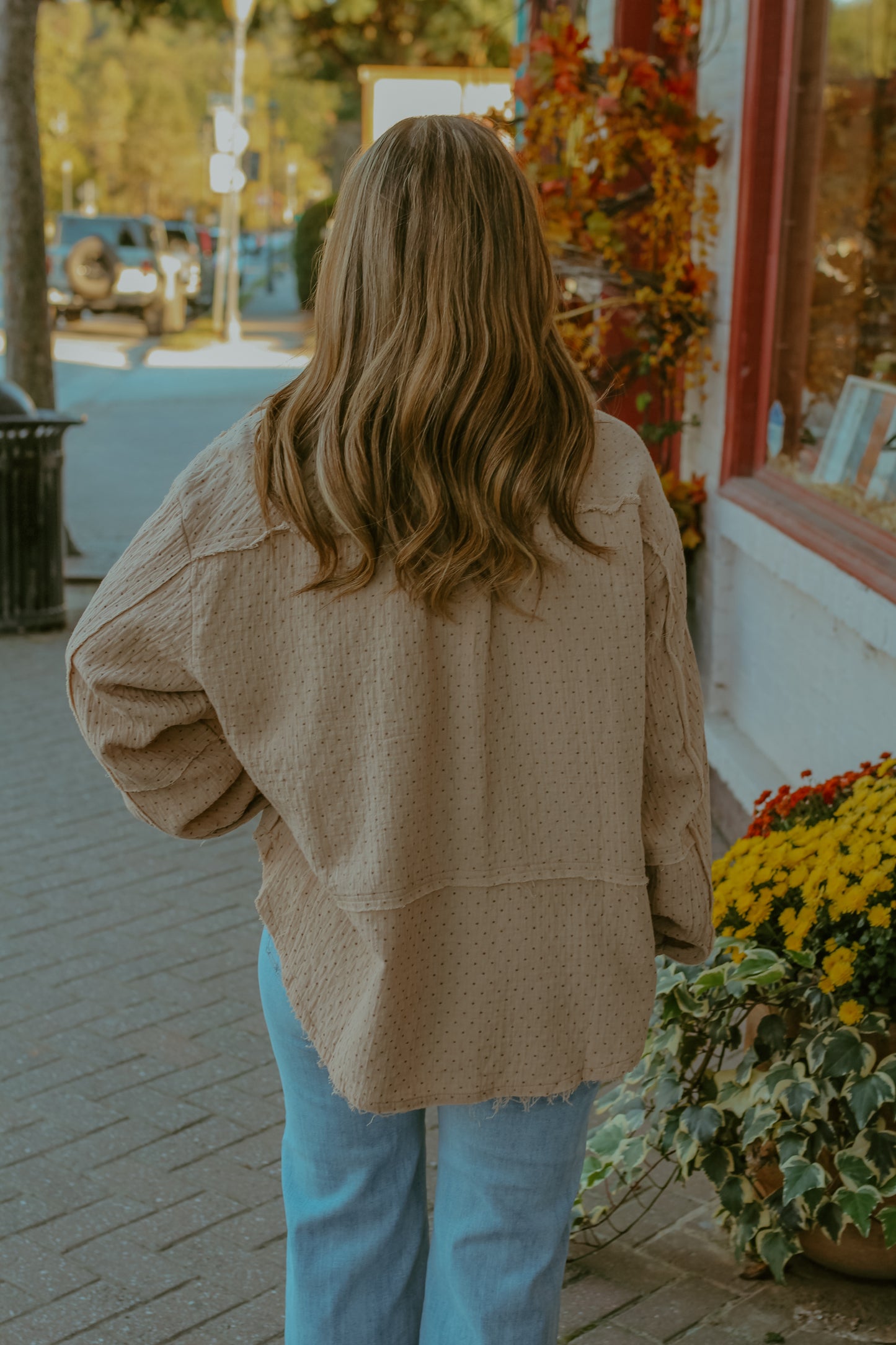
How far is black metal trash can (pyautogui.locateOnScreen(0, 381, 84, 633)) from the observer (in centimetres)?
719

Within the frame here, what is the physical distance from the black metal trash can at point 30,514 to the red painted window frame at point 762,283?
356 centimetres

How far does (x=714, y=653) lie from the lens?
5.20m

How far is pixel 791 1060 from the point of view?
2.58 metres

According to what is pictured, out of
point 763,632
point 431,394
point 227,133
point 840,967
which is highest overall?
point 227,133

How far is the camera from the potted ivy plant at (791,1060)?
8.15 ft

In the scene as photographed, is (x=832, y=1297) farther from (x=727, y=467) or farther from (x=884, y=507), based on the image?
(x=727, y=467)

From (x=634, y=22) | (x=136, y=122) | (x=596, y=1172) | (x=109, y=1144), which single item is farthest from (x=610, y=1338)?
(x=136, y=122)

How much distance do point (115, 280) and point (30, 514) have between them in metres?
21.9

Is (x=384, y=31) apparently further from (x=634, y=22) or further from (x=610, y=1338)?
(x=610, y=1338)

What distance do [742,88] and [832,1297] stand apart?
12.0 feet

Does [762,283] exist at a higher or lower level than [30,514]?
higher

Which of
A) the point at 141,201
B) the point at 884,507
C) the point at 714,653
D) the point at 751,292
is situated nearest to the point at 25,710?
the point at 714,653

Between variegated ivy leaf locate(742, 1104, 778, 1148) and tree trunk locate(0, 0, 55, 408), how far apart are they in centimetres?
711

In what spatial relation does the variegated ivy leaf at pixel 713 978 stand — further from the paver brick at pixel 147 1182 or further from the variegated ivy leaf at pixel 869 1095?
the paver brick at pixel 147 1182
